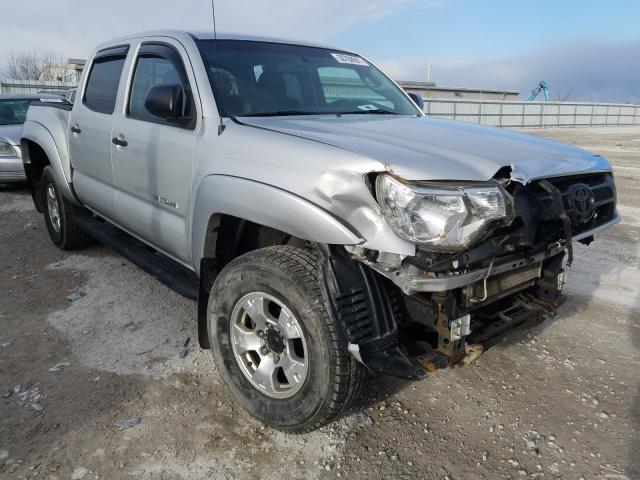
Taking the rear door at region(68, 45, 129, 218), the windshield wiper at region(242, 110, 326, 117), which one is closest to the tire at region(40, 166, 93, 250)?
the rear door at region(68, 45, 129, 218)

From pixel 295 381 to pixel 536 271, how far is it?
1.38 meters

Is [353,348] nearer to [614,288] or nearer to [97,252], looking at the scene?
[614,288]

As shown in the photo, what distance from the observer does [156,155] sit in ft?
11.2

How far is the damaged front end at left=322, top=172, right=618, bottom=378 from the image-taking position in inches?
86.4

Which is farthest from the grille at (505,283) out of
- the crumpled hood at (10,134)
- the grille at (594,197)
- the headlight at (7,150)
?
the headlight at (7,150)

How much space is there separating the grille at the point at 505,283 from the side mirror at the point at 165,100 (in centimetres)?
187

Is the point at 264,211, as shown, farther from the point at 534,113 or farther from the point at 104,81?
the point at 534,113

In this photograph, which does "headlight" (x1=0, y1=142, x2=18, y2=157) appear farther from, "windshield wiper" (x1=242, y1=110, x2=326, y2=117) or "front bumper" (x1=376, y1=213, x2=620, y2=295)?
"front bumper" (x1=376, y1=213, x2=620, y2=295)

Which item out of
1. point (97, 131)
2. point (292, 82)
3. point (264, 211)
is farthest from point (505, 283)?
point (97, 131)

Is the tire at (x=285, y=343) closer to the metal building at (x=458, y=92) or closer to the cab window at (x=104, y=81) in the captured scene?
the cab window at (x=104, y=81)

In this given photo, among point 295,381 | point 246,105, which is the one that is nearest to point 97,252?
point 246,105

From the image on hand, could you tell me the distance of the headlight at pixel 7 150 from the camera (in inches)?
355

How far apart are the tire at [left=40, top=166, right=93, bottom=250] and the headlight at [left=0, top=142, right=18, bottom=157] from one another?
12.6 ft

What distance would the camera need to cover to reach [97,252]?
5.78 metres
